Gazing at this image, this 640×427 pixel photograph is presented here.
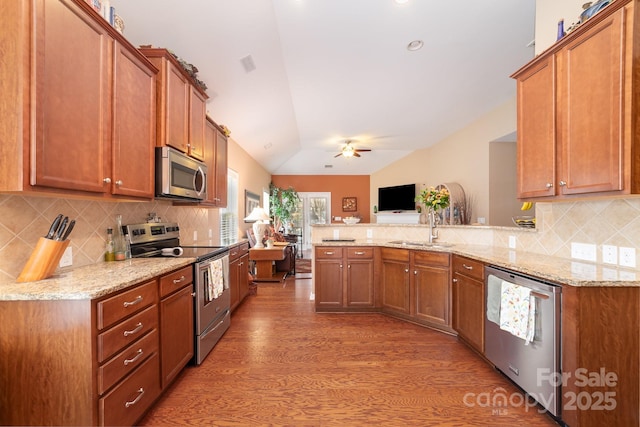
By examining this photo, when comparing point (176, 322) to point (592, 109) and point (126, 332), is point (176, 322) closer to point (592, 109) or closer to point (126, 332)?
point (126, 332)

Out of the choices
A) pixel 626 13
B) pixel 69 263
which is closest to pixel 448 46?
pixel 626 13

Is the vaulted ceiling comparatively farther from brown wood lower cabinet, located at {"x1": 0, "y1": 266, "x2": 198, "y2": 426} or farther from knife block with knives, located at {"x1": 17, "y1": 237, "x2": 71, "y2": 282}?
brown wood lower cabinet, located at {"x1": 0, "y1": 266, "x2": 198, "y2": 426}

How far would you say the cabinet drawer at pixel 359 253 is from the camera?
11.7 ft

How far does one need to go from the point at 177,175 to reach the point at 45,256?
1.05m

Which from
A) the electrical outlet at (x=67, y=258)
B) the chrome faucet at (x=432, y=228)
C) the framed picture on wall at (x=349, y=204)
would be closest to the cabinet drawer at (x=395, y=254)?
the chrome faucet at (x=432, y=228)

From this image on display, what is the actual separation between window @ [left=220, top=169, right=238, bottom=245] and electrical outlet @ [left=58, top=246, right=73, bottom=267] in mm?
2924

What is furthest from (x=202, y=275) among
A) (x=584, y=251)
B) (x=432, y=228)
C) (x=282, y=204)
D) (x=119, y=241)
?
(x=282, y=204)

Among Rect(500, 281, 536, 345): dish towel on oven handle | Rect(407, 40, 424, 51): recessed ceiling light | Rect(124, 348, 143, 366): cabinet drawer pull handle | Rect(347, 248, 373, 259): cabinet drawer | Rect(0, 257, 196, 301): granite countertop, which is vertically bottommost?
Rect(124, 348, 143, 366): cabinet drawer pull handle

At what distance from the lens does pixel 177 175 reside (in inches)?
91.8

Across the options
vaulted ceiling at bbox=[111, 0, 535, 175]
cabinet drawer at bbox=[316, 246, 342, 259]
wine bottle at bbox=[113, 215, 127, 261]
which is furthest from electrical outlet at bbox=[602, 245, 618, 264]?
wine bottle at bbox=[113, 215, 127, 261]

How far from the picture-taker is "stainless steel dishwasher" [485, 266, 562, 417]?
5.42 feet

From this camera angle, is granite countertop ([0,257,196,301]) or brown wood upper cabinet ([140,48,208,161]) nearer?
granite countertop ([0,257,196,301])

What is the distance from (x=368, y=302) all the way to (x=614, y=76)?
9.68ft

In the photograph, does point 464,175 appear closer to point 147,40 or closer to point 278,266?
point 278,266
